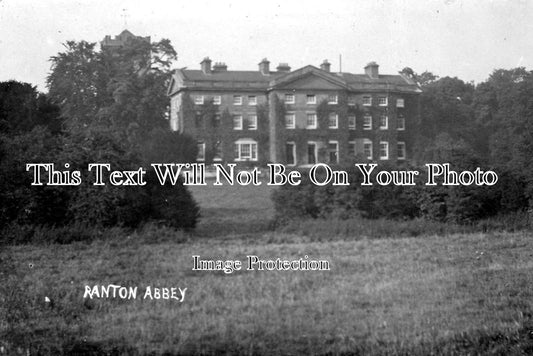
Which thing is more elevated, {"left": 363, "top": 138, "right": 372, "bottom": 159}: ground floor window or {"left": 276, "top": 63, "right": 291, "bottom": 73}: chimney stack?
{"left": 276, "top": 63, "right": 291, "bottom": 73}: chimney stack

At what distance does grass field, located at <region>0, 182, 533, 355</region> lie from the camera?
450 centimetres

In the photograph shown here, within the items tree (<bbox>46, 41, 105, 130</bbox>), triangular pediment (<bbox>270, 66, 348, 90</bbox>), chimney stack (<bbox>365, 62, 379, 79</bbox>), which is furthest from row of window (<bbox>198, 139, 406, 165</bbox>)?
tree (<bbox>46, 41, 105, 130</bbox>)

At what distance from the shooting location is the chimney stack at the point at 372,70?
589 cm

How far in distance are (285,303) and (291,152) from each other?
6.83 feet

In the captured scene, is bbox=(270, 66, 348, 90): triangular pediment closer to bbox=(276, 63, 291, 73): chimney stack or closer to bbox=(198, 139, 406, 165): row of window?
bbox=(276, 63, 291, 73): chimney stack

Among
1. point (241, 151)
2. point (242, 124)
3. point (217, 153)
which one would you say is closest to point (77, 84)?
point (217, 153)

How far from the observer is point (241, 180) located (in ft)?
19.5

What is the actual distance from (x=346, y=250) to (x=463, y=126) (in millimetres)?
2343

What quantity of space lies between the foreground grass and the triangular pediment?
1.91m
